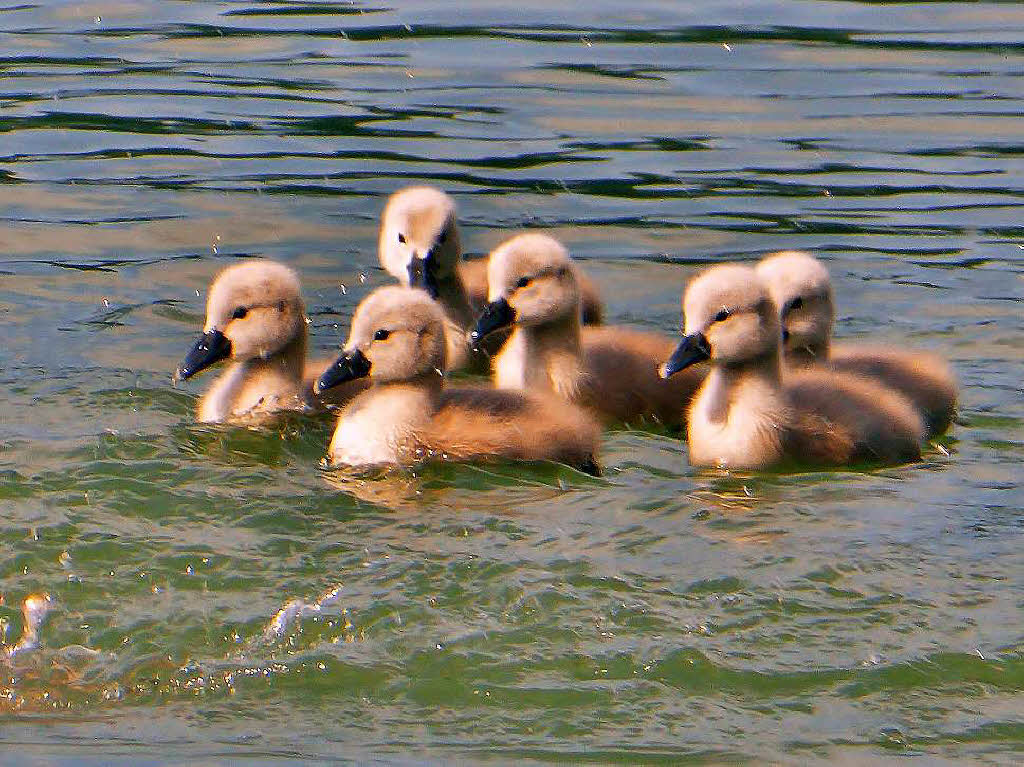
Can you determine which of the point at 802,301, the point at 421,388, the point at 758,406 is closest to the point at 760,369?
the point at 758,406

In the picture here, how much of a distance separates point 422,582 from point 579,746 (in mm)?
1071

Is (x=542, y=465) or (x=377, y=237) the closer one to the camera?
(x=542, y=465)

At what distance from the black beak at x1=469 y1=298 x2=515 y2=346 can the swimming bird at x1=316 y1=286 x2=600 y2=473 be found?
0.37 meters

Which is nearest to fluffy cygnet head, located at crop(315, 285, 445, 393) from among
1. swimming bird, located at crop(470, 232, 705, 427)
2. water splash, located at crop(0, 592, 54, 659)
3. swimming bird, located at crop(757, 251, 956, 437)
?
swimming bird, located at crop(470, 232, 705, 427)

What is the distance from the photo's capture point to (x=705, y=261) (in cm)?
1021

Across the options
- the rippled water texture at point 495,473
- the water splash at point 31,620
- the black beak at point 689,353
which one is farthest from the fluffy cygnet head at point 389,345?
the water splash at point 31,620

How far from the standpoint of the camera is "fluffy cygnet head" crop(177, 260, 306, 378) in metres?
7.61

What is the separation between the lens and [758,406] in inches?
285

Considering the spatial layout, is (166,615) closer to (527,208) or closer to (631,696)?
(631,696)

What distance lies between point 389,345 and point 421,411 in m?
0.27

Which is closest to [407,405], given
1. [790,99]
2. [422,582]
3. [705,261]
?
[422,582]

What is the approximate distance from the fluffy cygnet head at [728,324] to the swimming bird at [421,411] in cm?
47

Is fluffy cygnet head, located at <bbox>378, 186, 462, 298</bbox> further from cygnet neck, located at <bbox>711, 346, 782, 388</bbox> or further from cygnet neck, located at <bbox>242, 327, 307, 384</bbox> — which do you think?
cygnet neck, located at <bbox>711, 346, 782, 388</bbox>

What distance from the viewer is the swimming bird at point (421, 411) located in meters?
7.00
